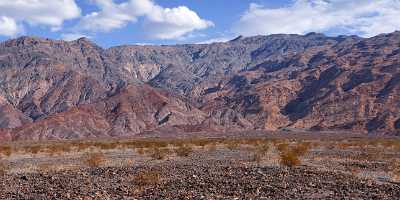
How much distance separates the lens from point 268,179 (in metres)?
23.6

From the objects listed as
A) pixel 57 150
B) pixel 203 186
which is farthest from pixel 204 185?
pixel 57 150

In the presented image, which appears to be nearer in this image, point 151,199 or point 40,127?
point 151,199

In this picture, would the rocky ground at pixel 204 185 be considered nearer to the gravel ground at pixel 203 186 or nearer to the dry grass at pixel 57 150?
the gravel ground at pixel 203 186

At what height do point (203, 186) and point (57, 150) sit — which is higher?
point (203, 186)

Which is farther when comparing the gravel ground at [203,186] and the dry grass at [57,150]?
the dry grass at [57,150]

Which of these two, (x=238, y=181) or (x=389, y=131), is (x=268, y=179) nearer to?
(x=238, y=181)

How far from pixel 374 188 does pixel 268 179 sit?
4.18 m

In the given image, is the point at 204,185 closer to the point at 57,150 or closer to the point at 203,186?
the point at 203,186

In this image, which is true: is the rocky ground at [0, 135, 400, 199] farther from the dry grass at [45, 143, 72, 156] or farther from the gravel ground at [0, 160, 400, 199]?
the dry grass at [45, 143, 72, 156]

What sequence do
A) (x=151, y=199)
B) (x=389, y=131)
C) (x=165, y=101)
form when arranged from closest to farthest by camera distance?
(x=151, y=199) < (x=389, y=131) < (x=165, y=101)

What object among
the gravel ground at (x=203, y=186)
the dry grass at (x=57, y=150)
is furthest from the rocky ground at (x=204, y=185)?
the dry grass at (x=57, y=150)

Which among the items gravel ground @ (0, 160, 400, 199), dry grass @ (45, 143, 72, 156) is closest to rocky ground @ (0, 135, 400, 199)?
gravel ground @ (0, 160, 400, 199)

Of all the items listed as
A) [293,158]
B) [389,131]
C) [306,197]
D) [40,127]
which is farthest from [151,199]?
[40,127]

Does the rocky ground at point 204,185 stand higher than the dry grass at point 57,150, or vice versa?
the rocky ground at point 204,185
